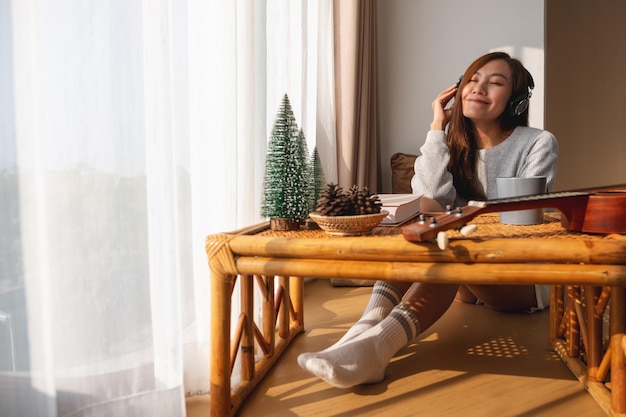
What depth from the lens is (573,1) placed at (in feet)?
13.9

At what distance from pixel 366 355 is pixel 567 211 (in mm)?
489

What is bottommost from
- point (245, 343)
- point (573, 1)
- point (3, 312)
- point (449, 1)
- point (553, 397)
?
point (553, 397)

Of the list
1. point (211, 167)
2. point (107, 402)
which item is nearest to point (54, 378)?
point (107, 402)

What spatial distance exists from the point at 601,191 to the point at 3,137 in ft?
3.35

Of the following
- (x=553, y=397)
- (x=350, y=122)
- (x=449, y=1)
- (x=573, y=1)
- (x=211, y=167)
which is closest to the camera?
(x=553, y=397)

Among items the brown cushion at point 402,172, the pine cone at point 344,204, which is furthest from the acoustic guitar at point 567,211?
the brown cushion at point 402,172

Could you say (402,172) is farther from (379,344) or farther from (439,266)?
(439,266)

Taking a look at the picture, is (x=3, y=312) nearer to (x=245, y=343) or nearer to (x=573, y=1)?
(x=245, y=343)

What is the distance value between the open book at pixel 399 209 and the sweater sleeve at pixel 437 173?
304mm

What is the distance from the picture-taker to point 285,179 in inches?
42.0

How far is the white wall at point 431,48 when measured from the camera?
2871 millimetres

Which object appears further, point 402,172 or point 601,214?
point 402,172

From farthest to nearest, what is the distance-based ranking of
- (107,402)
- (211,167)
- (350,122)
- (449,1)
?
1. (449,1)
2. (350,122)
3. (211,167)
4. (107,402)

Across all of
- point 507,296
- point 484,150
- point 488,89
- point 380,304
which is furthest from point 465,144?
point 380,304
